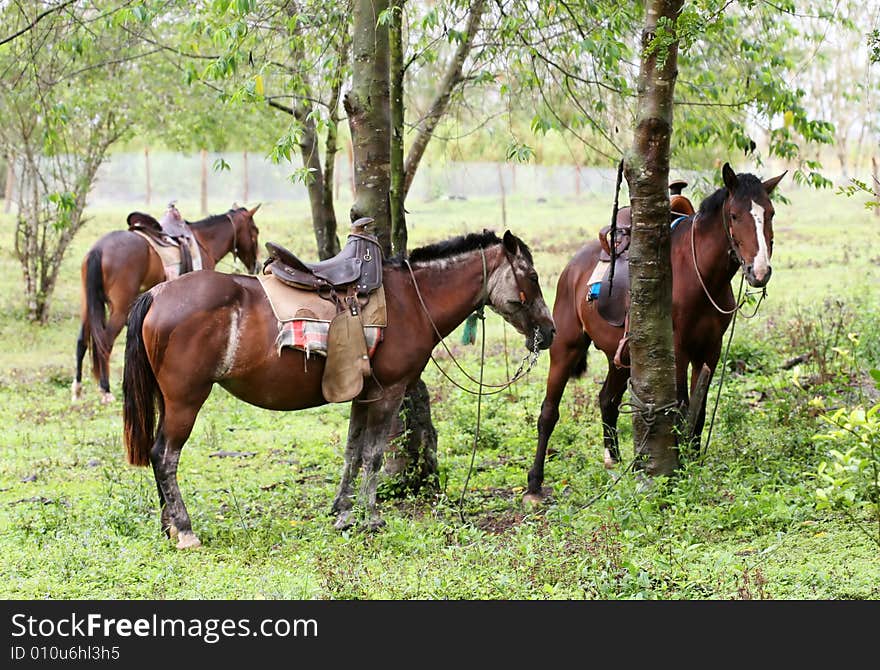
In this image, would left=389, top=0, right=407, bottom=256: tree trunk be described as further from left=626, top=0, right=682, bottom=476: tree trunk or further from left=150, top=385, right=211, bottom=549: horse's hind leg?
left=150, top=385, right=211, bottom=549: horse's hind leg

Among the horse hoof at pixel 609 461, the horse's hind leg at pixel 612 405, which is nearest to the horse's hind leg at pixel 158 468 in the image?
the horse hoof at pixel 609 461

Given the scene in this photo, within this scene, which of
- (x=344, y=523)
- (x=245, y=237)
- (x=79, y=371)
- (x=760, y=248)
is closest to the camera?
(x=344, y=523)

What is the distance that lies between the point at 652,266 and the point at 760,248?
0.83 meters

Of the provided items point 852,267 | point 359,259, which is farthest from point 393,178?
point 852,267

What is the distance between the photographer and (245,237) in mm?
12609

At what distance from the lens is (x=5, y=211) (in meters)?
29.6

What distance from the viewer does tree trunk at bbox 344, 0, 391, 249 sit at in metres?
6.66

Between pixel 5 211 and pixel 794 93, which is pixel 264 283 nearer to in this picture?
pixel 794 93

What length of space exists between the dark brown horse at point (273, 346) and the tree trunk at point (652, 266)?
2.43ft

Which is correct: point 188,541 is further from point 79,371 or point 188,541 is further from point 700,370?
point 79,371

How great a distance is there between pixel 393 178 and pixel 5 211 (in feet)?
84.1

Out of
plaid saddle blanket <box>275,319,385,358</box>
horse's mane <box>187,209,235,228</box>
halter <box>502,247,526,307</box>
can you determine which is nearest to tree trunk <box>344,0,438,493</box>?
plaid saddle blanket <box>275,319,385,358</box>

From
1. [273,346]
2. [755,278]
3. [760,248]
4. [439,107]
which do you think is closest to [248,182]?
[439,107]

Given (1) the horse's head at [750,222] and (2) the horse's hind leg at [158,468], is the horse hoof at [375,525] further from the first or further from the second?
(1) the horse's head at [750,222]
